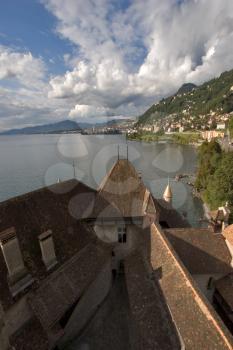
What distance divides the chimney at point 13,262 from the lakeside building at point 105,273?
49mm

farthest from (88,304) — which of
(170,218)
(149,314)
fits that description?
(170,218)

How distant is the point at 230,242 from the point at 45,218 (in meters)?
15.5

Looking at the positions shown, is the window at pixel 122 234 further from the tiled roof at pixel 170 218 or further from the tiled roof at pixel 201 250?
the tiled roof at pixel 170 218

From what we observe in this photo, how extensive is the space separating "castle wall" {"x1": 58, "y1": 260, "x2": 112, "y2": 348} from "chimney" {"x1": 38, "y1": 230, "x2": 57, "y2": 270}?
13.4ft

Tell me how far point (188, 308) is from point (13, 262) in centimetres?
965

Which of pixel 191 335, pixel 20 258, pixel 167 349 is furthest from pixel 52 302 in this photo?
pixel 191 335

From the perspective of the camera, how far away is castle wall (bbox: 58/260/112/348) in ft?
49.6

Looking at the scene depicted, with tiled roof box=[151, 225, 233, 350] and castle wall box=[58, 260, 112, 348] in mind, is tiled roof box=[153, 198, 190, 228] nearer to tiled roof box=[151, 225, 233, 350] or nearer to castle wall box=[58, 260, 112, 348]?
castle wall box=[58, 260, 112, 348]

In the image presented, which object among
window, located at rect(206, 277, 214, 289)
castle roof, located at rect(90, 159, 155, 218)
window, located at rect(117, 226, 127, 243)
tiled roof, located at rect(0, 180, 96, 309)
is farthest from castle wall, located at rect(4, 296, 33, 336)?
window, located at rect(206, 277, 214, 289)

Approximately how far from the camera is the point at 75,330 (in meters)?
15.6

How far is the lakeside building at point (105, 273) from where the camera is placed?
11.6 metres

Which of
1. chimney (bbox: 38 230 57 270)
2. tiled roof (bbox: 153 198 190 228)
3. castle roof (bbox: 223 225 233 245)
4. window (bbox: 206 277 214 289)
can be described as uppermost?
chimney (bbox: 38 230 57 270)

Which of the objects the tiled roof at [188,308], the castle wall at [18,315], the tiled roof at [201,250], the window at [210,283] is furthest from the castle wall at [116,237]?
the castle wall at [18,315]

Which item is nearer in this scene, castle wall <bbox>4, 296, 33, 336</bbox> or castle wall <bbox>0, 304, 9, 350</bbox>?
castle wall <bbox>0, 304, 9, 350</bbox>
